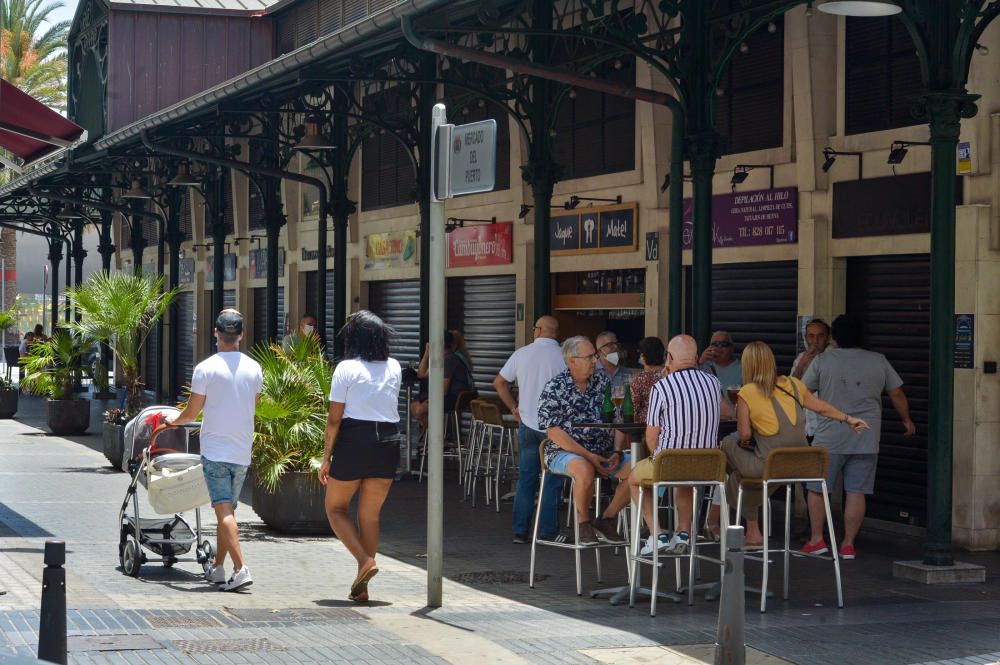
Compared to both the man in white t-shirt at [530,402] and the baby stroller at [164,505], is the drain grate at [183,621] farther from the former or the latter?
the man in white t-shirt at [530,402]

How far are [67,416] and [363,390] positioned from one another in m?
15.9

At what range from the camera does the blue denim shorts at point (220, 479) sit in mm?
9742

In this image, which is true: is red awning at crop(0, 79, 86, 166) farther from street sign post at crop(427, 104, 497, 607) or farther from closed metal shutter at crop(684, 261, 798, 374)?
closed metal shutter at crop(684, 261, 798, 374)

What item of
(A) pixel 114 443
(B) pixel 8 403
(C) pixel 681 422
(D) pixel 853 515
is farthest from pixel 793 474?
(B) pixel 8 403

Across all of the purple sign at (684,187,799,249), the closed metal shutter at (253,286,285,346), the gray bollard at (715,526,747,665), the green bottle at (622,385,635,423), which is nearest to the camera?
the gray bollard at (715,526,747,665)

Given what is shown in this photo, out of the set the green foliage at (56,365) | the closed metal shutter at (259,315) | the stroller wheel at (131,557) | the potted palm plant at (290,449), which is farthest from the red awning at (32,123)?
the closed metal shutter at (259,315)

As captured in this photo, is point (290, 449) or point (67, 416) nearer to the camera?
point (290, 449)

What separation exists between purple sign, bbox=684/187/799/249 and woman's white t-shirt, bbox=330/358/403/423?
5940mm

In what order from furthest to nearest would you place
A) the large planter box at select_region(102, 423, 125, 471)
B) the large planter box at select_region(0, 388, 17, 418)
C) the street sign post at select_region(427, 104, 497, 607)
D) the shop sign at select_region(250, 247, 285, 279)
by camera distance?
1. the shop sign at select_region(250, 247, 285, 279)
2. the large planter box at select_region(0, 388, 17, 418)
3. the large planter box at select_region(102, 423, 125, 471)
4. the street sign post at select_region(427, 104, 497, 607)

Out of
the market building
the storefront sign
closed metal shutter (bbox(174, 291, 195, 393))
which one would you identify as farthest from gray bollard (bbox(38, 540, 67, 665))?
closed metal shutter (bbox(174, 291, 195, 393))

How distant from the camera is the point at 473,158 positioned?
8.76m

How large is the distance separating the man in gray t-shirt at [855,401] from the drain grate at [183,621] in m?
5.28

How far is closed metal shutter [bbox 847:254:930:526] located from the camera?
13.0 m

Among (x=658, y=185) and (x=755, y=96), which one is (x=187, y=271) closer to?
(x=658, y=185)
